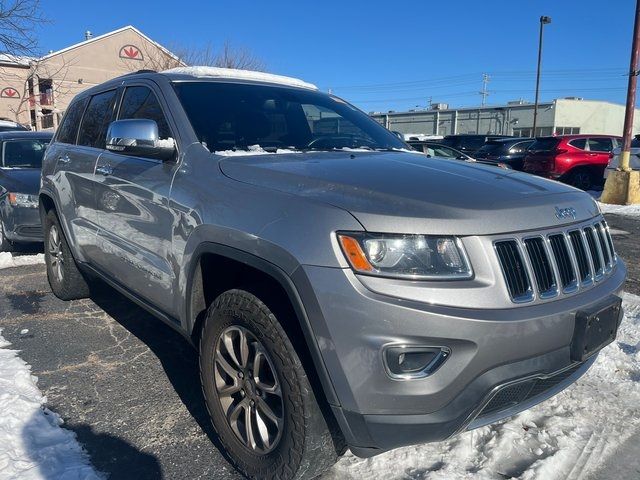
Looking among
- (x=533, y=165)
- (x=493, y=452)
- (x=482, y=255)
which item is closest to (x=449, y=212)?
(x=482, y=255)

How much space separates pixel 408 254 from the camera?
6.44ft

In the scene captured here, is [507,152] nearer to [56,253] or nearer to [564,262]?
[56,253]

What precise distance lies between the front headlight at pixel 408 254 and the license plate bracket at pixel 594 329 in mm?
570

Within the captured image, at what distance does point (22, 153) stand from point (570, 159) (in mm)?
12370

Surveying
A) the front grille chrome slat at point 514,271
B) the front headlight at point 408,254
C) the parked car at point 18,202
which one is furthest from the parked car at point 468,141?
the front headlight at point 408,254

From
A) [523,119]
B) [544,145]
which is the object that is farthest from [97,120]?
[523,119]

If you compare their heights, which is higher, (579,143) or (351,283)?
(579,143)

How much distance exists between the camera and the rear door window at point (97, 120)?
3975 millimetres

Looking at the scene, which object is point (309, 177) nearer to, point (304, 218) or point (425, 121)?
point (304, 218)

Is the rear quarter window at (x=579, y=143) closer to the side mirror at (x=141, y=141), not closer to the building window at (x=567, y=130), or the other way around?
the side mirror at (x=141, y=141)

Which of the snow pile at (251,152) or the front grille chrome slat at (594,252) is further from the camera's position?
the snow pile at (251,152)

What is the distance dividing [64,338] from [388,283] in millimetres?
3209

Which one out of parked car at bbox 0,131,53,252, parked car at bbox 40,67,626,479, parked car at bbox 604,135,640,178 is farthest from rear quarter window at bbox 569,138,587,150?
parked car at bbox 40,67,626,479

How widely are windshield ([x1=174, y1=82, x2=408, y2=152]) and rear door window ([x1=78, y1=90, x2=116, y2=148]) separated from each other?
1035mm
